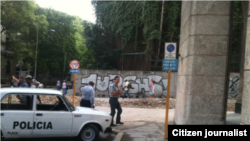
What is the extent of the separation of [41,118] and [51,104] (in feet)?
2.77

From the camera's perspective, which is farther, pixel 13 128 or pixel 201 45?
pixel 201 45

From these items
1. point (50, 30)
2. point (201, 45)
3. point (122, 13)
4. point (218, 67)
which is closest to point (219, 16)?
point (201, 45)

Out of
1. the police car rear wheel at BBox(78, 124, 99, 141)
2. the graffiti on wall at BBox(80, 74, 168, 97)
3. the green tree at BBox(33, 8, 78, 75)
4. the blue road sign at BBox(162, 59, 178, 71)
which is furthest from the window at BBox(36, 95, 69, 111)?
the green tree at BBox(33, 8, 78, 75)

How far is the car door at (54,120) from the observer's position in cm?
592

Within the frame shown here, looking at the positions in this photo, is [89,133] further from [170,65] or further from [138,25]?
[138,25]

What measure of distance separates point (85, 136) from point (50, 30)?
31.9 meters

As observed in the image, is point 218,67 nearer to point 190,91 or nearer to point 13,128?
point 190,91

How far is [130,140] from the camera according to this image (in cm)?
698

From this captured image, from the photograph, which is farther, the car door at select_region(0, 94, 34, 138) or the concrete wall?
the concrete wall

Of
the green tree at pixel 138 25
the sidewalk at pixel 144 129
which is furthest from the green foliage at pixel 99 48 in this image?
the sidewalk at pixel 144 129

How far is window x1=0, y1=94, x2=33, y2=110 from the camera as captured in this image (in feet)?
19.0

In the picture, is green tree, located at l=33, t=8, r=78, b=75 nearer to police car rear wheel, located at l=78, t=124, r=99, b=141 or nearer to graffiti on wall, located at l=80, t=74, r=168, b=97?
graffiti on wall, located at l=80, t=74, r=168, b=97

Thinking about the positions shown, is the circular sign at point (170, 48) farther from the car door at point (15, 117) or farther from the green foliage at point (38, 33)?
the green foliage at point (38, 33)

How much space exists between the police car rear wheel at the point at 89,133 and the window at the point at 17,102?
5.12 feet
